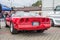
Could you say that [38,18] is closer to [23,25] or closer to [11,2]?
[23,25]

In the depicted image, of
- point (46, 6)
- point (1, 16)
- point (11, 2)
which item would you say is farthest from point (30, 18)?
point (11, 2)

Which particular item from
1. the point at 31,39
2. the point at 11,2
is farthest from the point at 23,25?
the point at 11,2

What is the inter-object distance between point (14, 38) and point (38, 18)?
1683mm

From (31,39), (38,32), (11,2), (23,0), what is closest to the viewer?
(31,39)

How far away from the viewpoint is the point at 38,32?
40.0 ft

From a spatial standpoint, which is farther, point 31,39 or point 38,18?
point 38,18

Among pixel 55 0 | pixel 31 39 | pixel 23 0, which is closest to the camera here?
pixel 31 39

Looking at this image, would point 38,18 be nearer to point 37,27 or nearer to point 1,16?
point 37,27

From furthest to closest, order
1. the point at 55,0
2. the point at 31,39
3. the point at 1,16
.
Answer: the point at 55,0 < the point at 1,16 < the point at 31,39

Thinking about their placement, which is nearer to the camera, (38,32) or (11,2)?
(38,32)

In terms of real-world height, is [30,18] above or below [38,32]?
above

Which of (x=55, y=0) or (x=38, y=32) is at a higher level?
(x=55, y=0)

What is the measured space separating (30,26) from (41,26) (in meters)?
0.60

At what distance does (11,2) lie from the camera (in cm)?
2930
